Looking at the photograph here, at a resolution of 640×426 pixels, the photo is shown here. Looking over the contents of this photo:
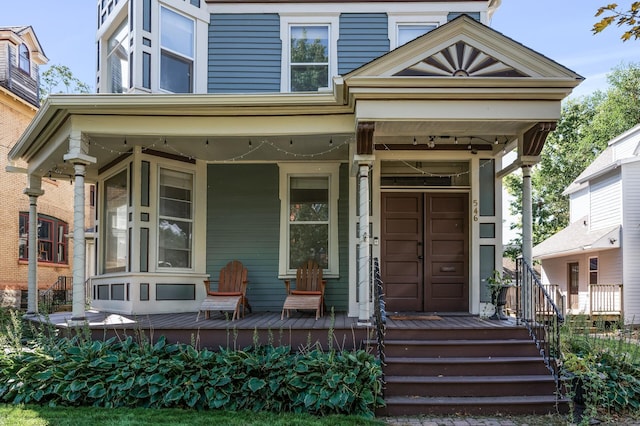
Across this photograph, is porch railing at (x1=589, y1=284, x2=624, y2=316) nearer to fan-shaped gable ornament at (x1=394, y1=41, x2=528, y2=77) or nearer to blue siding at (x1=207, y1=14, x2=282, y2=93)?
fan-shaped gable ornament at (x1=394, y1=41, x2=528, y2=77)

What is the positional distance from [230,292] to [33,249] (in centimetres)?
388

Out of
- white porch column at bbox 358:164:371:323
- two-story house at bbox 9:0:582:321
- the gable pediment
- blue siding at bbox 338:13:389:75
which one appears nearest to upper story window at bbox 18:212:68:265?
two-story house at bbox 9:0:582:321

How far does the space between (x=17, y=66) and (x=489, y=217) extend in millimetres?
16025

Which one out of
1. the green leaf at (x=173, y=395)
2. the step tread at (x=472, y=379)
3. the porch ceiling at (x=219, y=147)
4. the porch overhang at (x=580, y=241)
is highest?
the porch ceiling at (x=219, y=147)

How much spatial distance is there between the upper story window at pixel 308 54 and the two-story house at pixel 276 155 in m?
0.02

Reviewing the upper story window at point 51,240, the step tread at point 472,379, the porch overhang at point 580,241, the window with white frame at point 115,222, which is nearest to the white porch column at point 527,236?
the step tread at point 472,379

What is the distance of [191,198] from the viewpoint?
8266mm

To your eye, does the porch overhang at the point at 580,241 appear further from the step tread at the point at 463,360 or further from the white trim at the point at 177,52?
the white trim at the point at 177,52

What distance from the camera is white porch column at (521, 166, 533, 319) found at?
6.12 metres

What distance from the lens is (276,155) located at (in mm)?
8016

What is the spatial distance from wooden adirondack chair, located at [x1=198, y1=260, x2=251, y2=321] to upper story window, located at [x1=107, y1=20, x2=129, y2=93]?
327 cm

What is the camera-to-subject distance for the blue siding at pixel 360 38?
850 cm

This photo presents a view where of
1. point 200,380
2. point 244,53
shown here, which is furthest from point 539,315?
point 244,53

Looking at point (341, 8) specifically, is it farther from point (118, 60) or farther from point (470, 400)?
point (470, 400)
